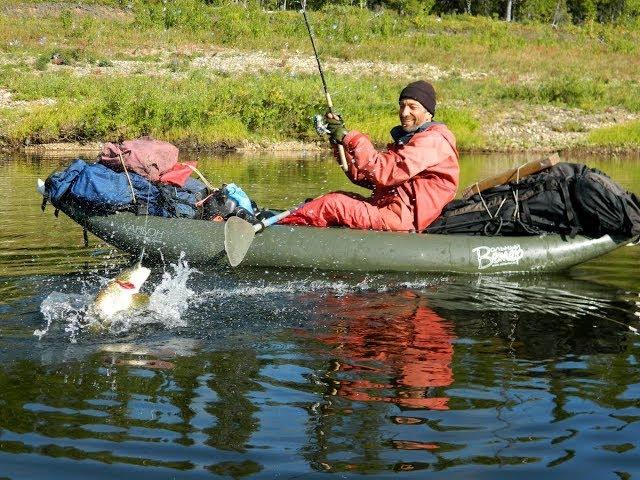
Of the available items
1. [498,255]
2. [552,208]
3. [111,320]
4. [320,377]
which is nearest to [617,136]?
[552,208]

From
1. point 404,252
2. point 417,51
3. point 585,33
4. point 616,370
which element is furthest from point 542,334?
point 585,33

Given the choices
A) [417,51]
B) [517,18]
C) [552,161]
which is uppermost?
[517,18]

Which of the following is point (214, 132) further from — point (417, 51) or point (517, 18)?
point (517, 18)

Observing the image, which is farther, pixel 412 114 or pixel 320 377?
pixel 412 114

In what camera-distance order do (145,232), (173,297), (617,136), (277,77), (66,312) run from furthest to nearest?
(277,77) < (617,136) < (145,232) < (173,297) < (66,312)

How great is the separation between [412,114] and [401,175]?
587 mm

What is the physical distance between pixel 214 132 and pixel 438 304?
53.9 ft

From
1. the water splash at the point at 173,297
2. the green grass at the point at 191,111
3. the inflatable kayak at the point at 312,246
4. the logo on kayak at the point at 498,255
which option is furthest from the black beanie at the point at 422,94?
the green grass at the point at 191,111

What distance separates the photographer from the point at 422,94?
8.35 meters

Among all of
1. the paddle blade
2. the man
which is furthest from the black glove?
the paddle blade

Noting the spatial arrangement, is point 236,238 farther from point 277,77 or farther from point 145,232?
point 277,77

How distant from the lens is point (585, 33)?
49.6 meters

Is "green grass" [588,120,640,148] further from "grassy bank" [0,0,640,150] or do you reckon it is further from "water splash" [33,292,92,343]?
"water splash" [33,292,92,343]

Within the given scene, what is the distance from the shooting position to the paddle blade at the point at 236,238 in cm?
823
